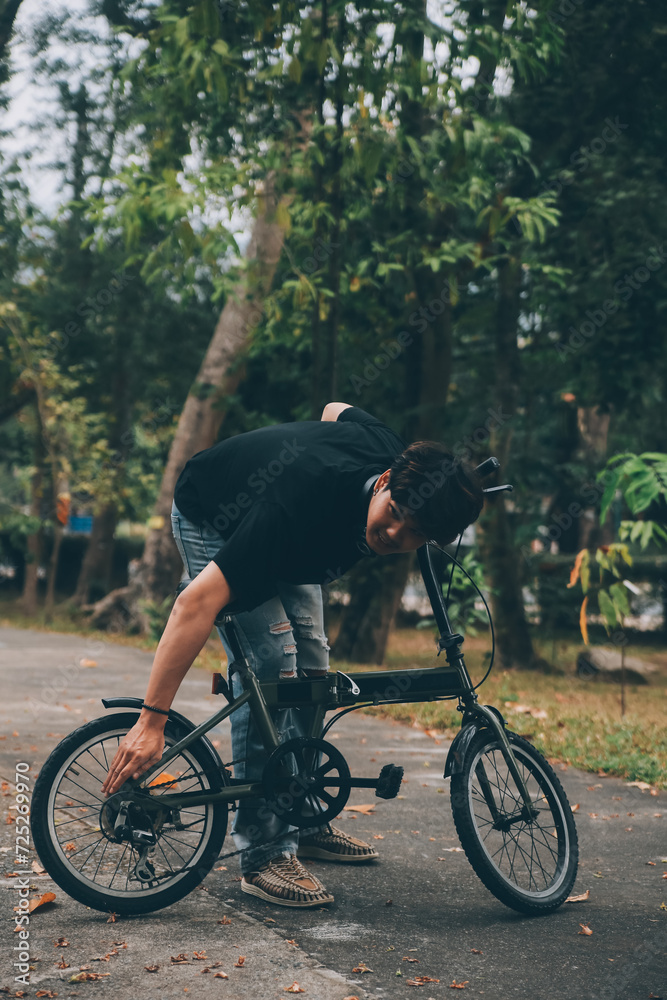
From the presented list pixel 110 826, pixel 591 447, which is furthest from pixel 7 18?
pixel 591 447

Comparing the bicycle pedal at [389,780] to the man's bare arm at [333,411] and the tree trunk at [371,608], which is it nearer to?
the man's bare arm at [333,411]

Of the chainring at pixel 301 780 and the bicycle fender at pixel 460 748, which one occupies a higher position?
the bicycle fender at pixel 460 748

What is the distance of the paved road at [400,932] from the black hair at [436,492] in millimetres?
1215

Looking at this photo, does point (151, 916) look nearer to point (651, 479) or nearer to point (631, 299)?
point (651, 479)

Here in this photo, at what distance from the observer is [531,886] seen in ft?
11.2

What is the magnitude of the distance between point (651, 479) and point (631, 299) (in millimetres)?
3678

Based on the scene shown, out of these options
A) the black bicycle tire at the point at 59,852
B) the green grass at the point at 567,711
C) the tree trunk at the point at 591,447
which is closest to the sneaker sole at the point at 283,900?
the black bicycle tire at the point at 59,852

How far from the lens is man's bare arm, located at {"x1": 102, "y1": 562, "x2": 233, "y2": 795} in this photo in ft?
9.70

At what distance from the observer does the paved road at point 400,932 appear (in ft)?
8.74

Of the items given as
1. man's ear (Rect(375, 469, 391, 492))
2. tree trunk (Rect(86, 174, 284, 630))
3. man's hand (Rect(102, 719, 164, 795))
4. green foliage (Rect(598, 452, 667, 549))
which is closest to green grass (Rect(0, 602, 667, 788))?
tree trunk (Rect(86, 174, 284, 630))

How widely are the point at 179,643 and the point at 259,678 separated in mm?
491

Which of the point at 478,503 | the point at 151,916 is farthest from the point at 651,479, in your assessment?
the point at 151,916

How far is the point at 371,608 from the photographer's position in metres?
11.2

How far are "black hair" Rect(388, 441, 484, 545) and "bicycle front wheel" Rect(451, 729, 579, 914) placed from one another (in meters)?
0.87
